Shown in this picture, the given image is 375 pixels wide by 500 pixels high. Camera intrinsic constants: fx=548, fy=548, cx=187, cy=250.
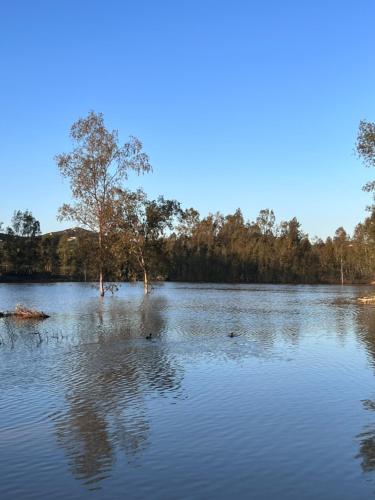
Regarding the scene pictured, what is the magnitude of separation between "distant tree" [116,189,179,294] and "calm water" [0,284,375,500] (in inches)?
1522

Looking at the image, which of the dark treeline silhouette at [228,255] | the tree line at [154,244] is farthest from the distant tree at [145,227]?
the dark treeline silhouette at [228,255]

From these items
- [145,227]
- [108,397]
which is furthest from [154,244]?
[108,397]

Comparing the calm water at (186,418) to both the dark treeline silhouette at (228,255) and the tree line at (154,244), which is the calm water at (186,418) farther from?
the dark treeline silhouette at (228,255)

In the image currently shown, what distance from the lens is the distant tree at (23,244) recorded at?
452ft

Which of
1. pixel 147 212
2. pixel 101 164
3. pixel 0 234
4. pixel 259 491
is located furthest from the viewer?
pixel 0 234

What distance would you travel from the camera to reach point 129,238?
200ft

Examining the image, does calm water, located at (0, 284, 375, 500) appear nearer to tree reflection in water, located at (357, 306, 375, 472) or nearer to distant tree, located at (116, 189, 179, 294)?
tree reflection in water, located at (357, 306, 375, 472)

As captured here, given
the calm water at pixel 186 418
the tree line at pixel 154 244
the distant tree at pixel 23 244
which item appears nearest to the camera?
the calm water at pixel 186 418

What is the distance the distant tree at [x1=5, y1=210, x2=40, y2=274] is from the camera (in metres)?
138

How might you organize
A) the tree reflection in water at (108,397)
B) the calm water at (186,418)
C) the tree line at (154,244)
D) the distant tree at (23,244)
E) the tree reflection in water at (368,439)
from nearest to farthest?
the calm water at (186,418), the tree reflection in water at (368,439), the tree reflection in water at (108,397), the tree line at (154,244), the distant tree at (23,244)

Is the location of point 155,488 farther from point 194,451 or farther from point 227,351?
point 227,351

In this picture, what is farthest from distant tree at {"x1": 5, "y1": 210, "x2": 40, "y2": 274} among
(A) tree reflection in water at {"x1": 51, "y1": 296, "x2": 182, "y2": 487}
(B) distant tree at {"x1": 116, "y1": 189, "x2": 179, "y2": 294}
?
(A) tree reflection in water at {"x1": 51, "y1": 296, "x2": 182, "y2": 487}

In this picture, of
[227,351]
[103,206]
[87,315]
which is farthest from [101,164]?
[227,351]

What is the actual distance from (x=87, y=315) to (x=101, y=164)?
81.9 ft
